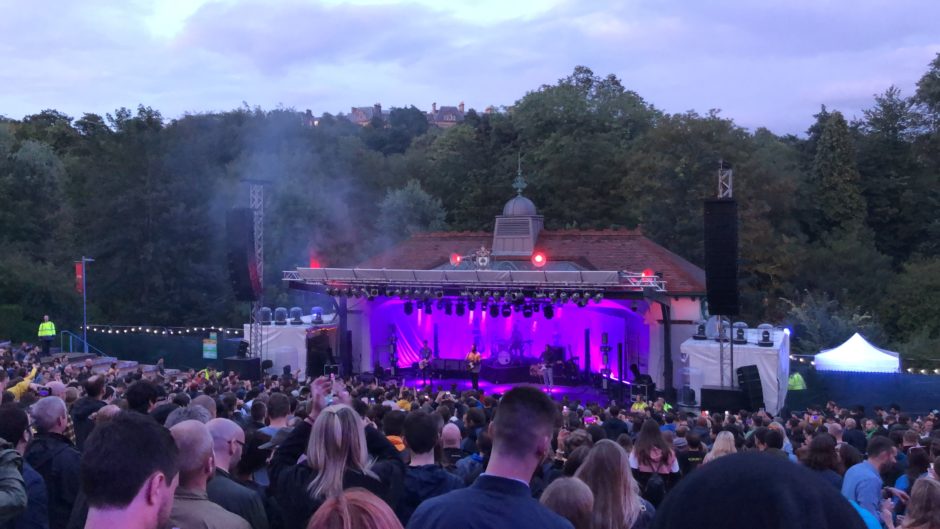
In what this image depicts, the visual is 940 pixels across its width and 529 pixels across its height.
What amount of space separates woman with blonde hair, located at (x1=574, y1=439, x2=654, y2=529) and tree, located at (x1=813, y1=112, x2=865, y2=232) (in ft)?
120

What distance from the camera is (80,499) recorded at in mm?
3371

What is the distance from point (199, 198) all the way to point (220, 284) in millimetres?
3969

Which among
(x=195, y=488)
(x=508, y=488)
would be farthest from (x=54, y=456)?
(x=508, y=488)

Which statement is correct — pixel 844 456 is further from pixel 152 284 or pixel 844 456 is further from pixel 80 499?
pixel 152 284

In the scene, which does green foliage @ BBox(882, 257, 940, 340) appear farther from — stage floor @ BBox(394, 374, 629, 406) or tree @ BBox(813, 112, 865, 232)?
stage floor @ BBox(394, 374, 629, 406)

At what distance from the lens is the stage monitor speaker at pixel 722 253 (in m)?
14.6

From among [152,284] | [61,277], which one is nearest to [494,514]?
[61,277]

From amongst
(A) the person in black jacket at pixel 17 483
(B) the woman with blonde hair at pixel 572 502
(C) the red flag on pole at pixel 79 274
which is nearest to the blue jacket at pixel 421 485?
(B) the woman with blonde hair at pixel 572 502

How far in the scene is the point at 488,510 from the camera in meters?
2.35

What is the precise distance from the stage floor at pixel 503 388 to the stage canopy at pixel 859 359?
15.6 ft

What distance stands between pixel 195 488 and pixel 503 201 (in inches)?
1465

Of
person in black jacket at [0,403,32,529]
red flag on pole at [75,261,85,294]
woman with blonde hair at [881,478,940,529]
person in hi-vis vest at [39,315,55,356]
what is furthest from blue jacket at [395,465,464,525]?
red flag on pole at [75,261,85,294]

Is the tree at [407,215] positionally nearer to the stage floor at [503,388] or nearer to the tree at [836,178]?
the stage floor at [503,388]

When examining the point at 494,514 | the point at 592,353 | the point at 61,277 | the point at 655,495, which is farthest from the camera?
the point at 61,277
